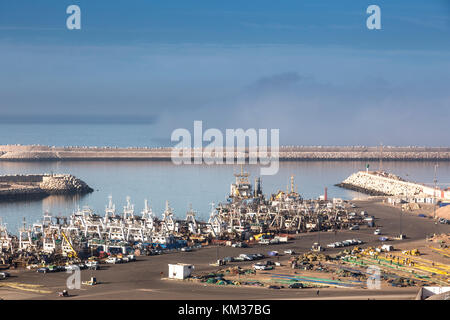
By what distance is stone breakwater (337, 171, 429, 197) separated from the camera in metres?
35.3

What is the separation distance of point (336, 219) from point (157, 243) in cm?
818

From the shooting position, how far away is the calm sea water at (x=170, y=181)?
3056 cm

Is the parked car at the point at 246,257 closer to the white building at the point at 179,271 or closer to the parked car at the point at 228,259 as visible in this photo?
the parked car at the point at 228,259

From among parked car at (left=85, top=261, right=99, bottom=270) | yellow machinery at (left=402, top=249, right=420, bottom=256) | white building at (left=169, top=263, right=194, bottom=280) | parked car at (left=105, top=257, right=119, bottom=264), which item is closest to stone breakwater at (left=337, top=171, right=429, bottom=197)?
yellow machinery at (left=402, top=249, right=420, bottom=256)

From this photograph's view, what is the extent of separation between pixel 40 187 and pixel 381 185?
18.9 m

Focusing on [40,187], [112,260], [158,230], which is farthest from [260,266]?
[40,187]

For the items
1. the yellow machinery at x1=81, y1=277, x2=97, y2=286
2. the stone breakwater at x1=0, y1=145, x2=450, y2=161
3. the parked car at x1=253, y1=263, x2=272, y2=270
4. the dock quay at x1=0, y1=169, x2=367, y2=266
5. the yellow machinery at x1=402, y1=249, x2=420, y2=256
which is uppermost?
the stone breakwater at x1=0, y1=145, x2=450, y2=161

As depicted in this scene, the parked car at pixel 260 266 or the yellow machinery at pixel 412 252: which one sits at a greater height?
the yellow machinery at pixel 412 252

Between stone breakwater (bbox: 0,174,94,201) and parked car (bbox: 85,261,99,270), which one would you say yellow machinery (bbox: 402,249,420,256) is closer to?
parked car (bbox: 85,261,99,270)

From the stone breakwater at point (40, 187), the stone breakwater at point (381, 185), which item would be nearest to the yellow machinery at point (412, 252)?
the stone breakwater at point (381, 185)

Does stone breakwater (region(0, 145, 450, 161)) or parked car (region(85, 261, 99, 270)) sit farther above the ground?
stone breakwater (region(0, 145, 450, 161))

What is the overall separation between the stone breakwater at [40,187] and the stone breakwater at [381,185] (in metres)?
15.4

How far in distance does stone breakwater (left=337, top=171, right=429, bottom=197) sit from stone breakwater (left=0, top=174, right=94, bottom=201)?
15436 mm
